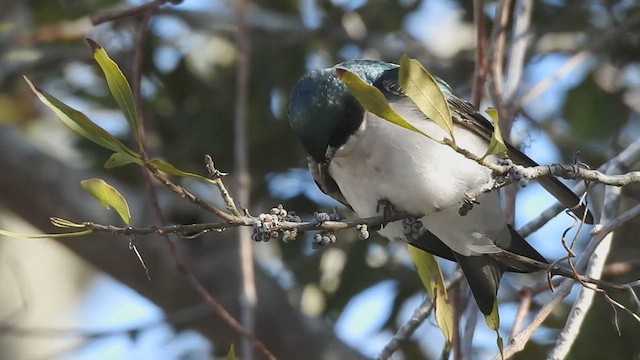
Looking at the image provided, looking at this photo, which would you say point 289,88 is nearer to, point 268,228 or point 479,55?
point 479,55

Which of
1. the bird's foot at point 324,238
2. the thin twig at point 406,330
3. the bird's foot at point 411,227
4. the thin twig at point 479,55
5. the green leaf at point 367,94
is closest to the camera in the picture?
the green leaf at point 367,94

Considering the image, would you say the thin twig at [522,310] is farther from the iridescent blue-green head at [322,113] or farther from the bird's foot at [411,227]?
the iridescent blue-green head at [322,113]

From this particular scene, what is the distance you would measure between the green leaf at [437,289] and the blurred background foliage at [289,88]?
1.18m

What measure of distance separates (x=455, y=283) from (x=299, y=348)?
1022 mm

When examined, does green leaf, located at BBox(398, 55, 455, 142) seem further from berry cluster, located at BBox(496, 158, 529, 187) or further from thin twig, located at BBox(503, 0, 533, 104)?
thin twig, located at BBox(503, 0, 533, 104)

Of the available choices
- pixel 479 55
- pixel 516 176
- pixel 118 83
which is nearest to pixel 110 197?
pixel 118 83

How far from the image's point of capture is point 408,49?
389cm

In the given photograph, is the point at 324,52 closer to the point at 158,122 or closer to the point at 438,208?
the point at 158,122

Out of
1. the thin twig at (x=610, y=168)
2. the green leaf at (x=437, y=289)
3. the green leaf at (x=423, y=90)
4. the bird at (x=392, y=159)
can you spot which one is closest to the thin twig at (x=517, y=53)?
the bird at (x=392, y=159)

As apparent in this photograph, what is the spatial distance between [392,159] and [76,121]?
808 mm

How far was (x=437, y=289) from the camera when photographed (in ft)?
6.92

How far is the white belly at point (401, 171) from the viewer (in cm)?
213

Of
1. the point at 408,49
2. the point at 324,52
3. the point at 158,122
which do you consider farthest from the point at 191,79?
the point at 408,49

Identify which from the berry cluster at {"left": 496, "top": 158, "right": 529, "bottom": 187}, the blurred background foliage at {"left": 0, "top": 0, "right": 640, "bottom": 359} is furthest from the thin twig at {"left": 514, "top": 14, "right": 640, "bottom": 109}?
the berry cluster at {"left": 496, "top": 158, "right": 529, "bottom": 187}
